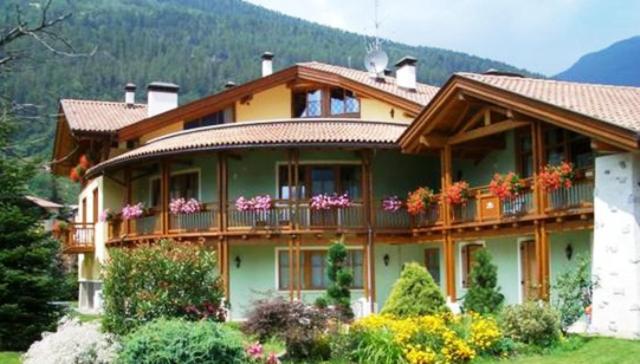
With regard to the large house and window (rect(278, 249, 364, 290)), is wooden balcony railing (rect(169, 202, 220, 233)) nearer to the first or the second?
the large house

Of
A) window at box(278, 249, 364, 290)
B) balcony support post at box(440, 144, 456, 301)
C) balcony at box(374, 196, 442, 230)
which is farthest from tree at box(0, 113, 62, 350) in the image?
balcony support post at box(440, 144, 456, 301)

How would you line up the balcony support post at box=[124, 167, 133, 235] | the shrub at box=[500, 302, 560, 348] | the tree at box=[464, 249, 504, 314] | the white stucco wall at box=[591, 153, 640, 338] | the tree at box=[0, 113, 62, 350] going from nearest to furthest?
the shrub at box=[500, 302, 560, 348] < the white stucco wall at box=[591, 153, 640, 338] < the tree at box=[464, 249, 504, 314] < the tree at box=[0, 113, 62, 350] < the balcony support post at box=[124, 167, 133, 235]

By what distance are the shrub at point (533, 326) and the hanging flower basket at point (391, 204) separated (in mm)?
9848

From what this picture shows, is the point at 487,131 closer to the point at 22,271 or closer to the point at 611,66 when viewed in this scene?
the point at 22,271

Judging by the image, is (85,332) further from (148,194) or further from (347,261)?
(148,194)

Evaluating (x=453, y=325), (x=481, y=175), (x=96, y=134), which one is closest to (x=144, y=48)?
(x=96, y=134)

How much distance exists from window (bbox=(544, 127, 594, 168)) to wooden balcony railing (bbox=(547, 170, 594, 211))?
0.99 metres

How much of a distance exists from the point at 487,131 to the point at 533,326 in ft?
23.2

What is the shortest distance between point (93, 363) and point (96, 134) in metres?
18.2

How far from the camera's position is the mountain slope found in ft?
448

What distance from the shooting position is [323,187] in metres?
27.2

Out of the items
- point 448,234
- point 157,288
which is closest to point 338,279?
point 448,234

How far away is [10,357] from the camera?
1673cm

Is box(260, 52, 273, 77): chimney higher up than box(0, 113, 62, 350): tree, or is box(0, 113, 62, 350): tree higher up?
box(260, 52, 273, 77): chimney
